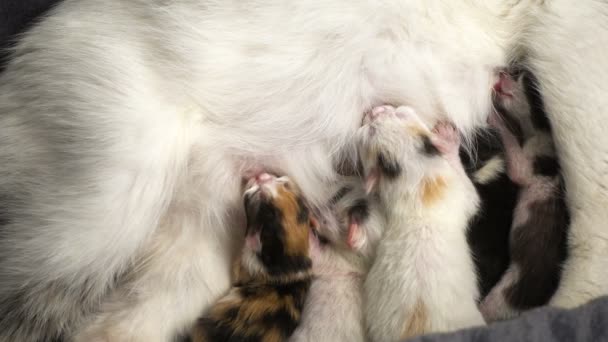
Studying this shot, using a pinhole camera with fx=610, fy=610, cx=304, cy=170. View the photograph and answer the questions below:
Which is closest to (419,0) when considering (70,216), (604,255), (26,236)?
(604,255)

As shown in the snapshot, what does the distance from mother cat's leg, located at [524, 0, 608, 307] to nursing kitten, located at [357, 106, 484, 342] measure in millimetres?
201

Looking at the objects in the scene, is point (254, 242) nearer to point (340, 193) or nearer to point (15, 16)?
point (340, 193)

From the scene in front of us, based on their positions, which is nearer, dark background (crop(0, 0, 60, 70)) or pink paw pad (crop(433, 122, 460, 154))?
pink paw pad (crop(433, 122, 460, 154))

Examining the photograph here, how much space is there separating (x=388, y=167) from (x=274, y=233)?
0.93ft

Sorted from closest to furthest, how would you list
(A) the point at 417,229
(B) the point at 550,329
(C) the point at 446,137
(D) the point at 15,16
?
(B) the point at 550,329
(A) the point at 417,229
(C) the point at 446,137
(D) the point at 15,16

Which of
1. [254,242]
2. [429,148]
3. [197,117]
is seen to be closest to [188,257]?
[254,242]

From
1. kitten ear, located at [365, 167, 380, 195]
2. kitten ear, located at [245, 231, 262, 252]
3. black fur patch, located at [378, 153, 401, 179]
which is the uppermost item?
black fur patch, located at [378, 153, 401, 179]

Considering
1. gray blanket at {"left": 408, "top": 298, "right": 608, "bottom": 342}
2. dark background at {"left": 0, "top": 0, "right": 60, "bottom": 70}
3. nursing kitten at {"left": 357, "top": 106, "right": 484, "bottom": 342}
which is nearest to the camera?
gray blanket at {"left": 408, "top": 298, "right": 608, "bottom": 342}

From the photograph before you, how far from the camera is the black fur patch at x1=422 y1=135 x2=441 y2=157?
1.30 metres

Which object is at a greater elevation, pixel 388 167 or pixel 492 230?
pixel 388 167

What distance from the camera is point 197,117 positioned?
4.38 ft

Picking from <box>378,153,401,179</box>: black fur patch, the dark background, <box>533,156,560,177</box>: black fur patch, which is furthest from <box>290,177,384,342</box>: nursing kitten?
the dark background

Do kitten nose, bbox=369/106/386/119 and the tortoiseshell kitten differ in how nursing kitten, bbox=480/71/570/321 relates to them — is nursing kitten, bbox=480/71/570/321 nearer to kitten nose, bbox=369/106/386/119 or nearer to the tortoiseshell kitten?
kitten nose, bbox=369/106/386/119

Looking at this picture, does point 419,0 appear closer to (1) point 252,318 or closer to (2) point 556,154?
(2) point 556,154
